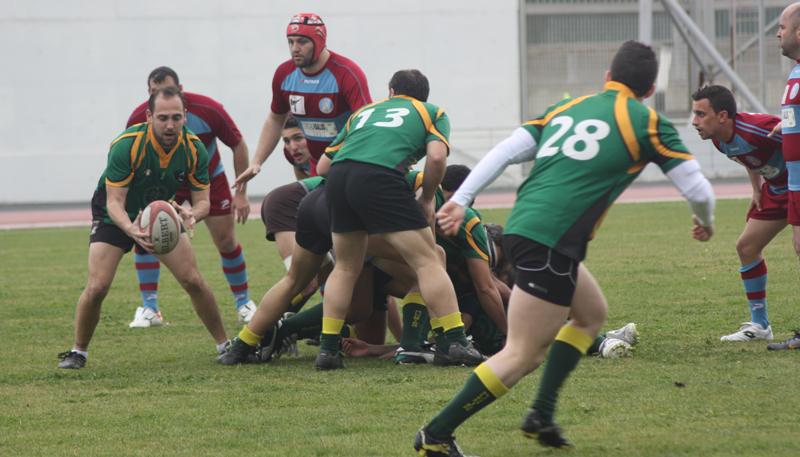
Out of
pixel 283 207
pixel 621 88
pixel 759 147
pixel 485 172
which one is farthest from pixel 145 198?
pixel 759 147

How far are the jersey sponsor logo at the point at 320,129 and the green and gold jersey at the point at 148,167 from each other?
1.04m

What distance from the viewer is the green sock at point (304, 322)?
5.19 metres

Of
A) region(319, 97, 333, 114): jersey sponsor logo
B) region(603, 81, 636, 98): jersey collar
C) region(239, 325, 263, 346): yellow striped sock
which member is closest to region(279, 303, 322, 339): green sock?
region(239, 325, 263, 346): yellow striped sock

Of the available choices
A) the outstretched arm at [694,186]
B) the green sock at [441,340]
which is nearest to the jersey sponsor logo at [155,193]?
the green sock at [441,340]

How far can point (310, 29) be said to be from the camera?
5.86 meters

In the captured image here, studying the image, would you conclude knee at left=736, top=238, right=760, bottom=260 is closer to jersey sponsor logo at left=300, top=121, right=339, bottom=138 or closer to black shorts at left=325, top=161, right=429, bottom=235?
black shorts at left=325, top=161, right=429, bottom=235

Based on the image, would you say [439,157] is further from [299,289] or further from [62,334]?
[62,334]

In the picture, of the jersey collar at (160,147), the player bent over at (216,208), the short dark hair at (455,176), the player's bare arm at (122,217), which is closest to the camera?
the player's bare arm at (122,217)

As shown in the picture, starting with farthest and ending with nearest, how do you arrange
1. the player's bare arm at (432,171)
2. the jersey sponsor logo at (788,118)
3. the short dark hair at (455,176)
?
the short dark hair at (455,176)
the jersey sponsor logo at (788,118)
the player's bare arm at (432,171)

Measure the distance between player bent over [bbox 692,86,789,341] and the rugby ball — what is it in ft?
11.2

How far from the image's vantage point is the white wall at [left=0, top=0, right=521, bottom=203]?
2472cm

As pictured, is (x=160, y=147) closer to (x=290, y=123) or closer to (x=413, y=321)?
(x=290, y=123)

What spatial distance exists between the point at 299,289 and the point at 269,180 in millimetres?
21436

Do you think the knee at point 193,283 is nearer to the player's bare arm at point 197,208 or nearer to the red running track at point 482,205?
the player's bare arm at point 197,208
